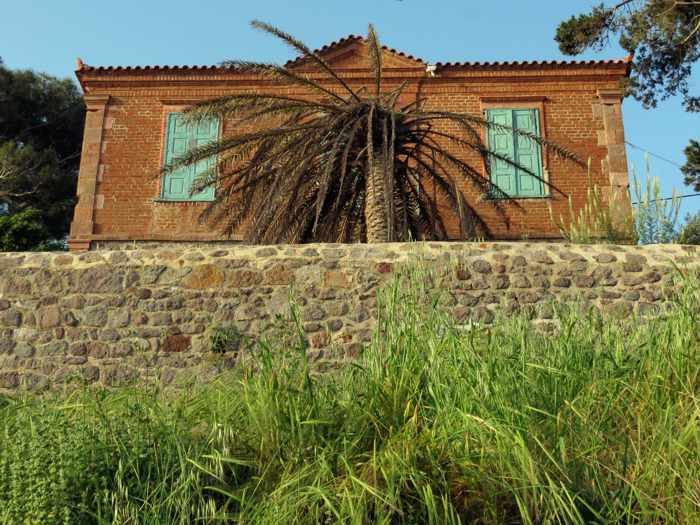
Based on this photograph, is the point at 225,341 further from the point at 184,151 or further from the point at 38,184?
the point at 38,184

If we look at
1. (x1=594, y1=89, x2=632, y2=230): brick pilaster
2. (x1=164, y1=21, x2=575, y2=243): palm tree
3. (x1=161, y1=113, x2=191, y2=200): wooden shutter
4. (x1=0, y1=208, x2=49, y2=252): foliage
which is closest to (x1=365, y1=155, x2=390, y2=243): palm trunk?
(x1=164, y1=21, x2=575, y2=243): palm tree

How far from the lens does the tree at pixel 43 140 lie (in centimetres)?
1769

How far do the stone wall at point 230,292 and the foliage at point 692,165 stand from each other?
8649mm

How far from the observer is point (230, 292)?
677cm

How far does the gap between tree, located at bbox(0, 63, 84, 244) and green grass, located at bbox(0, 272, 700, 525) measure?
1515 cm

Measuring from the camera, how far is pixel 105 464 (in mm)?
3436

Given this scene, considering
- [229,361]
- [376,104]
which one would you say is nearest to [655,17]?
[376,104]

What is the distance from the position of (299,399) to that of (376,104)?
262 inches

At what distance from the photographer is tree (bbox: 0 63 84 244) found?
58.0 ft

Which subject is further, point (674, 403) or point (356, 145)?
point (356, 145)

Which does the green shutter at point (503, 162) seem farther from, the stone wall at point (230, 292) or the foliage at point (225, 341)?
the foliage at point (225, 341)

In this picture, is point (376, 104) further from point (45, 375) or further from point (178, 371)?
point (45, 375)

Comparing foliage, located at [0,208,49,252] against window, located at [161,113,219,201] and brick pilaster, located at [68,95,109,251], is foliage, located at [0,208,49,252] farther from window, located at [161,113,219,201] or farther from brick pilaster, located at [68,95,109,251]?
window, located at [161,113,219,201]

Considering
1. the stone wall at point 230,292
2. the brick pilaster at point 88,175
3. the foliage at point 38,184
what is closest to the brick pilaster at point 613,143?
the stone wall at point 230,292
